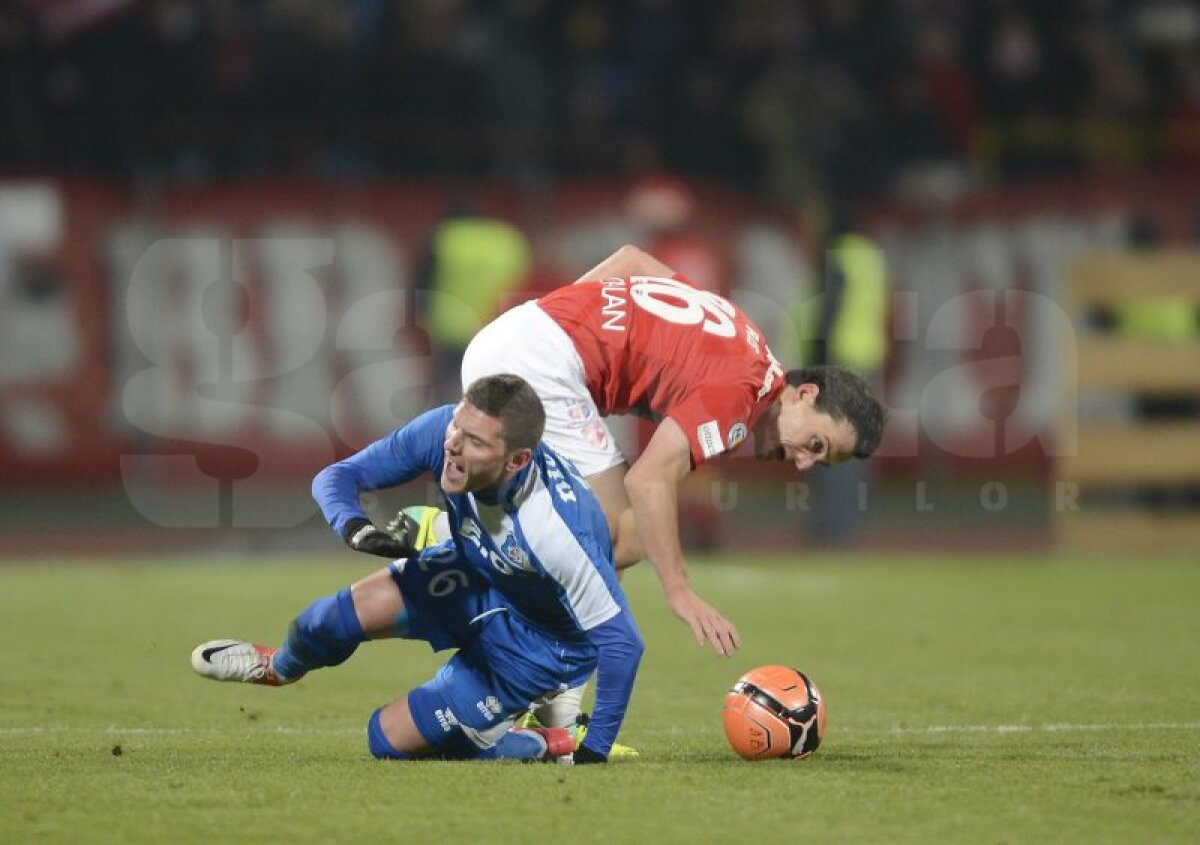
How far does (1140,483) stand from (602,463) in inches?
368

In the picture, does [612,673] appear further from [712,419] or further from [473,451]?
[712,419]

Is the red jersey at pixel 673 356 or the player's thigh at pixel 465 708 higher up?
the red jersey at pixel 673 356

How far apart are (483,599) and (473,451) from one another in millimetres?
798

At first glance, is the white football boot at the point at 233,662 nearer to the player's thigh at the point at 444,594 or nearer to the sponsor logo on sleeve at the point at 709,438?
the player's thigh at the point at 444,594

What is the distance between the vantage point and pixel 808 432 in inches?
262

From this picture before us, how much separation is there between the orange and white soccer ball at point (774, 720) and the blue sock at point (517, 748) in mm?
633

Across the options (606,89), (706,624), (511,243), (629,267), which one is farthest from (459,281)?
(706,624)

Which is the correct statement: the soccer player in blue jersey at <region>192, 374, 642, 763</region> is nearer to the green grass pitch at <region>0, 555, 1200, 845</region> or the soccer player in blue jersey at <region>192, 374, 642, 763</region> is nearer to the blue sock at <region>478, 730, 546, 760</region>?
the blue sock at <region>478, 730, 546, 760</region>

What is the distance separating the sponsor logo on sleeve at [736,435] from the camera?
6366 mm

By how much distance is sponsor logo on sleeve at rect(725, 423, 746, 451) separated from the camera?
637 centimetres

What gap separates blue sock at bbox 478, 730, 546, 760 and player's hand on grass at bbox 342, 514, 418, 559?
87 cm

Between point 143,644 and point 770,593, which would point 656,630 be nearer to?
point 770,593

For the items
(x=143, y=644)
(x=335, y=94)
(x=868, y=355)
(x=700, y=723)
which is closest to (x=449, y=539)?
(x=700, y=723)

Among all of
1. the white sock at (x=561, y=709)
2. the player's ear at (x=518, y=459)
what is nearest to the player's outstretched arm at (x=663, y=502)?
the player's ear at (x=518, y=459)
